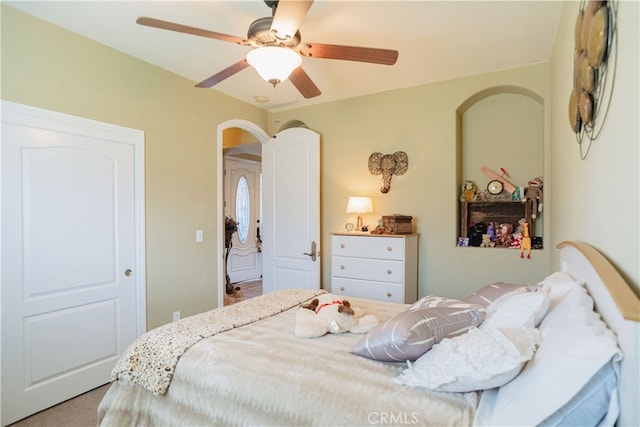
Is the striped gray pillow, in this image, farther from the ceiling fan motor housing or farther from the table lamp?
the table lamp

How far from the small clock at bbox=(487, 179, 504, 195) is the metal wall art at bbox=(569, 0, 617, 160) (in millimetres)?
1768

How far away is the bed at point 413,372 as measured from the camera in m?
0.89

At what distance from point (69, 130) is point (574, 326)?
312 centimetres

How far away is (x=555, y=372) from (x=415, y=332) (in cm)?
50

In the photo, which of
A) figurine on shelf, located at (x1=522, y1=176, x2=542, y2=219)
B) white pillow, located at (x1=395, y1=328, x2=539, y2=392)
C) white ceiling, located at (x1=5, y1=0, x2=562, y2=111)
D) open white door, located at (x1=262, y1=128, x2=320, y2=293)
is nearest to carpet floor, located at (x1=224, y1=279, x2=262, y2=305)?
open white door, located at (x1=262, y1=128, x2=320, y2=293)

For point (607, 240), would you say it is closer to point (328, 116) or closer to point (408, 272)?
point (408, 272)

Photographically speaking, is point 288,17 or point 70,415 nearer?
point 288,17

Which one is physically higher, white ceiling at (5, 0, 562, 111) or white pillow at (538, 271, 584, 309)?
white ceiling at (5, 0, 562, 111)

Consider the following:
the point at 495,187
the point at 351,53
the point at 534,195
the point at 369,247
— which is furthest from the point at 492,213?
the point at 351,53

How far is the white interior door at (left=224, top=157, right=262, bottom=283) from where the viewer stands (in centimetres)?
635

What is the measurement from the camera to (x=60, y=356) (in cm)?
248

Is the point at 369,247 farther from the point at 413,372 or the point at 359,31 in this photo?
the point at 413,372

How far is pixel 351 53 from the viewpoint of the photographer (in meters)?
2.02

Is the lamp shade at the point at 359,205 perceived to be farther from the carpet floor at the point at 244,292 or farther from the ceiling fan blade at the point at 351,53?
the carpet floor at the point at 244,292
